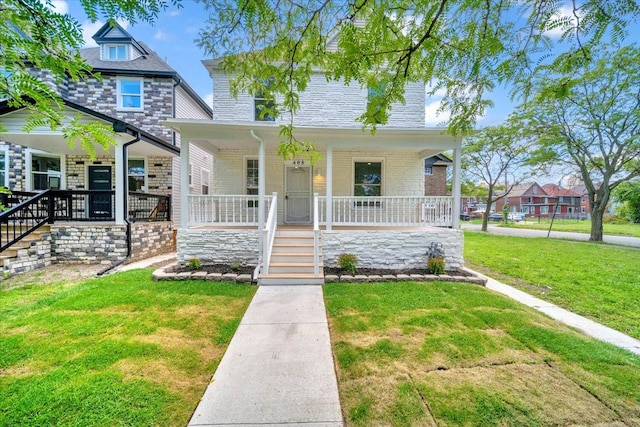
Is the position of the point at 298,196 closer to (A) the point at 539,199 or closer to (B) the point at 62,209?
(B) the point at 62,209

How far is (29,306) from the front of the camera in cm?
448

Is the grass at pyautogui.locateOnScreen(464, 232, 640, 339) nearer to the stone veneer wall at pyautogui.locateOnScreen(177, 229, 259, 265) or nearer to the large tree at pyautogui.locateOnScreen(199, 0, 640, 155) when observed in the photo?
the large tree at pyautogui.locateOnScreen(199, 0, 640, 155)

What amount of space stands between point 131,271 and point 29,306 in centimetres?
209

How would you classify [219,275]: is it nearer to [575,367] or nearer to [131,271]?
[131,271]

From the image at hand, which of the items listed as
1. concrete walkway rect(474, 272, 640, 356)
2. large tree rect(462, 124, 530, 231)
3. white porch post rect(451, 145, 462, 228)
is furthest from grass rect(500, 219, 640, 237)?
concrete walkway rect(474, 272, 640, 356)

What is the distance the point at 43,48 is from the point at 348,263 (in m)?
5.86

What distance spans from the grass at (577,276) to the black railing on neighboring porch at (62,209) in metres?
11.1

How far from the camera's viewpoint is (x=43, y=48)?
6.05 feet

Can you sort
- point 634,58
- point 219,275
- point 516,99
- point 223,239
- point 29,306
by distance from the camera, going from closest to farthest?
point 516,99 → point 29,306 → point 219,275 → point 223,239 → point 634,58

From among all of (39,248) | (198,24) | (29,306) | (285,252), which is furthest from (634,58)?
(39,248)

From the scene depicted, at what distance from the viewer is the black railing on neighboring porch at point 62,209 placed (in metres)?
6.98

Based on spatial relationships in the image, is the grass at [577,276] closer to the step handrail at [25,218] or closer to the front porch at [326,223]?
the front porch at [326,223]

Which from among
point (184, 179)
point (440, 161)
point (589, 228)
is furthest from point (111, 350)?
point (589, 228)

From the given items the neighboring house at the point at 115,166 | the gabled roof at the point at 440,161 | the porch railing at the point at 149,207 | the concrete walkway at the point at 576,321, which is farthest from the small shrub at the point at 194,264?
the gabled roof at the point at 440,161
